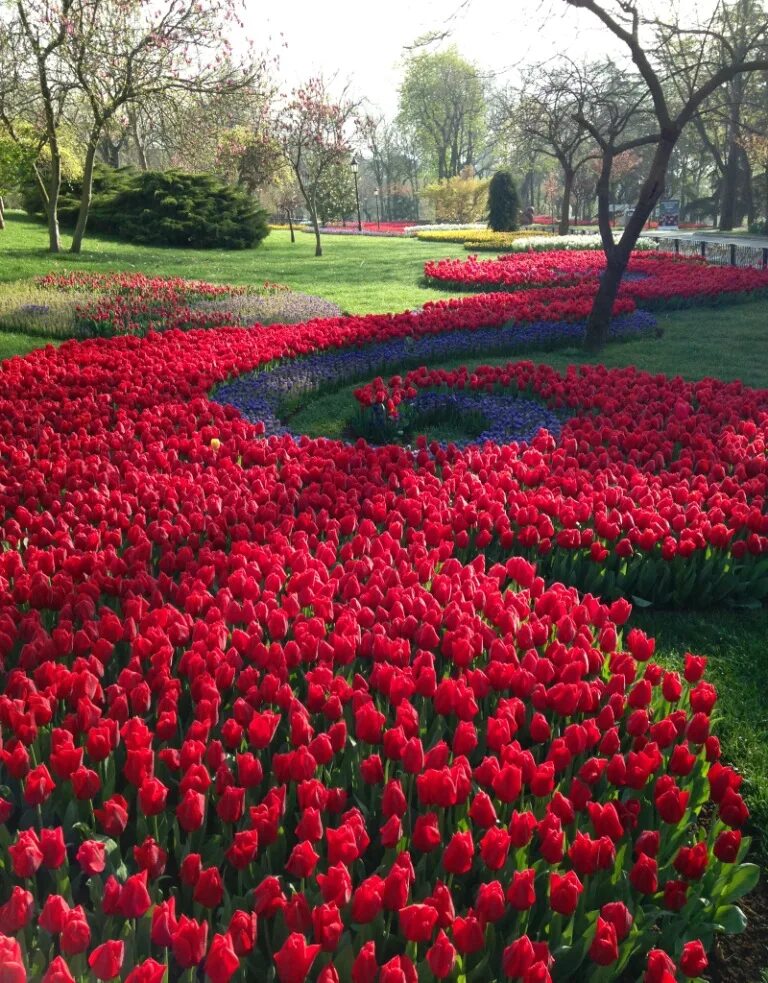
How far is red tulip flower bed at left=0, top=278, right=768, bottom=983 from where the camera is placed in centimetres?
187

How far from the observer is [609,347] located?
11836 mm

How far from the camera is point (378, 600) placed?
3322 mm

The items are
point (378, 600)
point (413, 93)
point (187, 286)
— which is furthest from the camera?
point (413, 93)

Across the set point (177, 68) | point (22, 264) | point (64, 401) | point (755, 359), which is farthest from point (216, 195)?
point (64, 401)

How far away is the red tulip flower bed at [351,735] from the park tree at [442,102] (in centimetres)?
A: 7217

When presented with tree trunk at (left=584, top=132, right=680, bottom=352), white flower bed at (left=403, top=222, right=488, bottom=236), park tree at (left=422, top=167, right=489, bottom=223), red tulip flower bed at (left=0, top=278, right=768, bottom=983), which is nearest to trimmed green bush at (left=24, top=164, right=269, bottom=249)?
white flower bed at (left=403, top=222, right=488, bottom=236)

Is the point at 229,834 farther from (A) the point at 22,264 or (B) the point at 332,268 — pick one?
(B) the point at 332,268

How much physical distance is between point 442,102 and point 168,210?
53.2 meters

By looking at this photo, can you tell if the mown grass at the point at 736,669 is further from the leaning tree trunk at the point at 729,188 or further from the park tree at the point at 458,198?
the park tree at the point at 458,198

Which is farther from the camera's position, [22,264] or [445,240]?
[445,240]

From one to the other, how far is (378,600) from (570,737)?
1091 millimetres

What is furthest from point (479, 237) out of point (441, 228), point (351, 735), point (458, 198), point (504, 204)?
point (351, 735)

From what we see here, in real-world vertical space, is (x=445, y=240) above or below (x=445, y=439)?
above

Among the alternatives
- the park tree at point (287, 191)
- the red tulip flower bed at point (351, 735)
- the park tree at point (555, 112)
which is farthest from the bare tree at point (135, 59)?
the park tree at point (287, 191)
